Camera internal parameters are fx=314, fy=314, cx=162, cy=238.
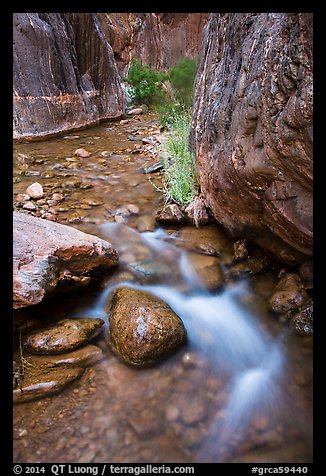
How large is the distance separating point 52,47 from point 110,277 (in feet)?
22.9

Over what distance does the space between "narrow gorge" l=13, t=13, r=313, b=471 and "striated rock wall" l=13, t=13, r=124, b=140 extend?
4.11 metres

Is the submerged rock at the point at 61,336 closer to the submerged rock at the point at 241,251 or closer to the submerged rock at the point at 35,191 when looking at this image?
the submerged rock at the point at 241,251

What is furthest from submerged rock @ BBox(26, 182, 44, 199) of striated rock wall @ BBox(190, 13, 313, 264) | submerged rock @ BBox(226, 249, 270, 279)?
submerged rock @ BBox(226, 249, 270, 279)

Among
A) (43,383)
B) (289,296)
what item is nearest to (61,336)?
(43,383)

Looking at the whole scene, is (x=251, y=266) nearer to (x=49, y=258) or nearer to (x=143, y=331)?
(x=143, y=331)

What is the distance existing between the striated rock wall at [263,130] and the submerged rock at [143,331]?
947 mm

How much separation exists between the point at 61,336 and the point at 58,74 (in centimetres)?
745

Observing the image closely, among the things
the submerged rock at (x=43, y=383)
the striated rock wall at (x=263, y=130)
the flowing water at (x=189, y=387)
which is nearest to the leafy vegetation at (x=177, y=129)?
the striated rock wall at (x=263, y=130)

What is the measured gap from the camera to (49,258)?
6.86 ft

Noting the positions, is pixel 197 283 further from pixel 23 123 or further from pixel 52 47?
pixel 52 47

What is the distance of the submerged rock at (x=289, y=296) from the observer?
2115mm

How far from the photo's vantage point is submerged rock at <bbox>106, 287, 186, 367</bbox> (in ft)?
6.07

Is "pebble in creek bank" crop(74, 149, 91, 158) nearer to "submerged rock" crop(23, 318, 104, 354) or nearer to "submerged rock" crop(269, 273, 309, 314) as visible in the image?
"submerged rock" crop(23, 318, 104, 354)
